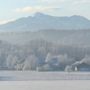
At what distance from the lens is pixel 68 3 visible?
27.5 feet

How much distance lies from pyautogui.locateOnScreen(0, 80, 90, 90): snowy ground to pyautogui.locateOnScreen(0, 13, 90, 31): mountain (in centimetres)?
109

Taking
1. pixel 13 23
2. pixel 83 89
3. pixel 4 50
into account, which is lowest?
pixel 83 89

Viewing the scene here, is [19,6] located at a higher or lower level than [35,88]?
higher

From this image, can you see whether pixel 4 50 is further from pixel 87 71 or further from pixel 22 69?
pixel 87 71

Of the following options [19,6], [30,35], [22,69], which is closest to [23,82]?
[22,69]

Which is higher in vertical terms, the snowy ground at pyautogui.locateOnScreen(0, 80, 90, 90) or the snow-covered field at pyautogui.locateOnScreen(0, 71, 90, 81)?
the snow-covered field at pyautogui.locateOnScreen(0, 71, 90, 81)

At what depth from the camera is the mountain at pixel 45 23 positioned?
329 inches

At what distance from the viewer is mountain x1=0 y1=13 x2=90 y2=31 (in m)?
8.37

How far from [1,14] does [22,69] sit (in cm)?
119

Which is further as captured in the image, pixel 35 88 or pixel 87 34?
pixel 87 34

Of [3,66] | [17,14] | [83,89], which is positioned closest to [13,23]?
[17,14]

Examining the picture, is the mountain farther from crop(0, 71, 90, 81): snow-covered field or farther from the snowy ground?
the snowy ground

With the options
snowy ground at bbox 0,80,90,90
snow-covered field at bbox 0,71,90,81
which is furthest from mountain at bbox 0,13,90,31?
snowy ground at bbox 0,80,90,90

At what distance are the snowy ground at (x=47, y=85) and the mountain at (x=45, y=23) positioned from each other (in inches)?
42.9
